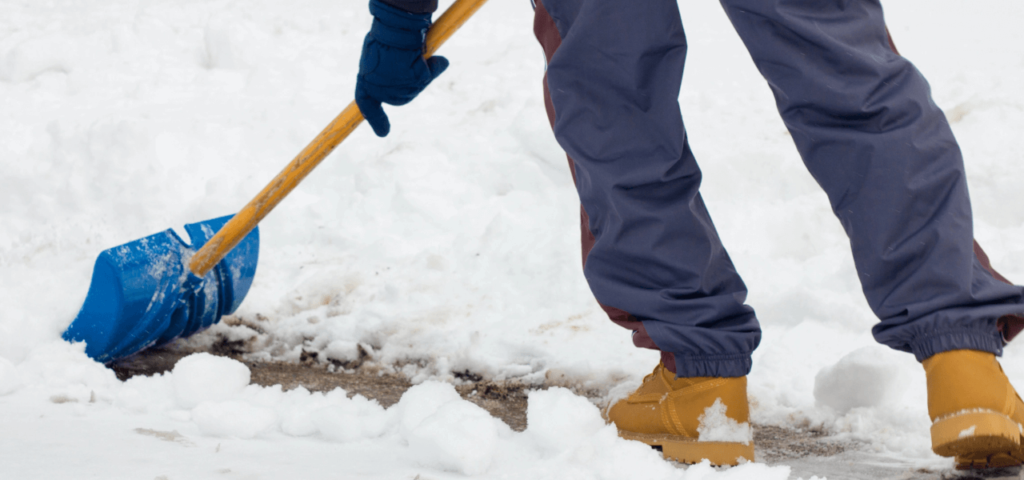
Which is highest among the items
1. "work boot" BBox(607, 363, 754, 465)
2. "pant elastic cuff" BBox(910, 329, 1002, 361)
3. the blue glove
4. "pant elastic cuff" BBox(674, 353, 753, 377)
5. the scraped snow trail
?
the blue glove

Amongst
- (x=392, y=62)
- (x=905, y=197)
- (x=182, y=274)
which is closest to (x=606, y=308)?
(x=905, y=197)

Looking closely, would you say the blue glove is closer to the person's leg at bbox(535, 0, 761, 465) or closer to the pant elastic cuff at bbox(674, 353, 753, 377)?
the person's leg at bbox(535, 0, 761, 465)

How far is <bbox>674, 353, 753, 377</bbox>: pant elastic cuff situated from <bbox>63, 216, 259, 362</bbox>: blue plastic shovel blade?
4.60 feet

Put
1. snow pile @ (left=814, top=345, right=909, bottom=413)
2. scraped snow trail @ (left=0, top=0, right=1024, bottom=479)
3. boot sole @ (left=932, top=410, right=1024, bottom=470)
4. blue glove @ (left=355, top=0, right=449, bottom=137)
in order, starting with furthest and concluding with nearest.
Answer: blue glove @ (left=355, top=0, right=449, bottom=137), snow pile @ (left=814, top=345, right=909, bottom=413), scraped snow trail @ (left=0, top=0, right=1024, bottom=479), boot sole @ (left=932, top=410, right=1024, bottom=470)

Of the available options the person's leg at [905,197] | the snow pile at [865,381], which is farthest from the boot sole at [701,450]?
the snow pile at [865,381]

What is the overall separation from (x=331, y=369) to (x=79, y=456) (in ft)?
3.28

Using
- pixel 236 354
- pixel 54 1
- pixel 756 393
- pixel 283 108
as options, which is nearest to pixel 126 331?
pixel 236 354

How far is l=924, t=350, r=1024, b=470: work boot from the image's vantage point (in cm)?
102

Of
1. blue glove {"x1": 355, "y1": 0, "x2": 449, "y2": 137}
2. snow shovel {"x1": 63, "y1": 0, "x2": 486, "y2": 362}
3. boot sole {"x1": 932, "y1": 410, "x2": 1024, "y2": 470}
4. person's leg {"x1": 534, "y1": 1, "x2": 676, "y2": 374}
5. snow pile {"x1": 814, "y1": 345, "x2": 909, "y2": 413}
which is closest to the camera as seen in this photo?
boot sole {"x1": 932, "y1": 410, "x2": 1024, "y2": 470}

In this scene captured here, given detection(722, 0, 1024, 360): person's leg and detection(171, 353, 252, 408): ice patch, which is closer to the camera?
detection(722, 0, 1024, 360): person's leg

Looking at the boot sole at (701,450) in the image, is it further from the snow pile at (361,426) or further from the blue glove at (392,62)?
the blue glove at (392,62)

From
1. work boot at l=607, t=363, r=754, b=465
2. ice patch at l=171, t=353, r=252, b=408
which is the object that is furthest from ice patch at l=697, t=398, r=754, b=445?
ice patch at l=171, t=353, r=252, b=408

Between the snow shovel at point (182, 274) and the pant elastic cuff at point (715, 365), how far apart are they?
0.99 meters

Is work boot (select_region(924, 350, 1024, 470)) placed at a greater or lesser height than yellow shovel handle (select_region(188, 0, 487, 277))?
greater
